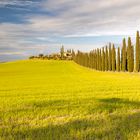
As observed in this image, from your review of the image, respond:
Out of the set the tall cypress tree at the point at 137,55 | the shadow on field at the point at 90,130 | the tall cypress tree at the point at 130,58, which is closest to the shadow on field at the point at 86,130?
→ the shadow on field at the point at 90,130

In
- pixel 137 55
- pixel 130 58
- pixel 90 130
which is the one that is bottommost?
pixel 90 130

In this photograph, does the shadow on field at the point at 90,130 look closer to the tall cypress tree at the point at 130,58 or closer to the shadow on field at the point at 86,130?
the shadow on field at the point at 86,130

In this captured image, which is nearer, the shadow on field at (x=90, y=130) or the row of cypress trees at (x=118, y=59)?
the shadow on field at (x=90, y=130)

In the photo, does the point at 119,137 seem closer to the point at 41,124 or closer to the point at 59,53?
the point at 41,124

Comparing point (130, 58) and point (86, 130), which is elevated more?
point (130, 58)

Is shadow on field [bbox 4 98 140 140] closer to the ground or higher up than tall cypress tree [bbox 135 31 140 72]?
closer to the ground

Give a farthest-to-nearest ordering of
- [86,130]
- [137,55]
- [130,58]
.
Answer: [130,58] → [137,55] → [86,130]

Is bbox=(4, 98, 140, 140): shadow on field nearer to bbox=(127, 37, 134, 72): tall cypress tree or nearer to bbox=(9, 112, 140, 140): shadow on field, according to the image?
bbox=(9, 112, 140, 140): shadow on field

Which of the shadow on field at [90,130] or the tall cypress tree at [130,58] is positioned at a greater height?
the tall cypress tree at [130,58]

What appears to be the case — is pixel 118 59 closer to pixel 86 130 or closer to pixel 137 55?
pixel 137 55

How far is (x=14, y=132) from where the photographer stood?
8586 mm

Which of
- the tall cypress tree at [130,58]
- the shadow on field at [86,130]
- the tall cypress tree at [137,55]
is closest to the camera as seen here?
the shadow on field at [86,130]

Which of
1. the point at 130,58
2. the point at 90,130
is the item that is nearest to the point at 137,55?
the point at 130,58

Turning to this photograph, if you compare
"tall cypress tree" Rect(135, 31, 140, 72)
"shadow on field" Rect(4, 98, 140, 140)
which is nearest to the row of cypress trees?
"tall cypress tree" Rect(135, 31, 140, 72)
